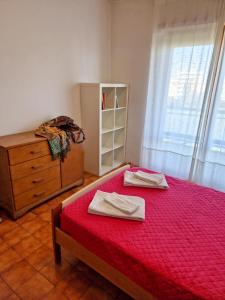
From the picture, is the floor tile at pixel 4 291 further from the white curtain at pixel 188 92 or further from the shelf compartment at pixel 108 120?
the white curtain at pixel 188 92

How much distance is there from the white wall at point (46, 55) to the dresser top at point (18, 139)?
0.13 meters

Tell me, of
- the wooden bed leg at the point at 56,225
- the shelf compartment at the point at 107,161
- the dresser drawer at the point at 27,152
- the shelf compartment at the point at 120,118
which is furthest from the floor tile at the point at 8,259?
the shelf compartment at the point at 120,118

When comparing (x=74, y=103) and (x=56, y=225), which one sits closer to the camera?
(x=56, y=225)

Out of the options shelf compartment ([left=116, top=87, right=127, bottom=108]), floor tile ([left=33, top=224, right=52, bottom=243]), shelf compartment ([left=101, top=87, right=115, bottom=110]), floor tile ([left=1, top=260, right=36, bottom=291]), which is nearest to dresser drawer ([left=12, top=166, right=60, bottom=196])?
floor tile ([left=33, top=224, right=52, bottom=243])

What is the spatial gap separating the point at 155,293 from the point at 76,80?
2728 millimetres

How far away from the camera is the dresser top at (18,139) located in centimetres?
193

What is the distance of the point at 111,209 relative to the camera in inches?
58.6

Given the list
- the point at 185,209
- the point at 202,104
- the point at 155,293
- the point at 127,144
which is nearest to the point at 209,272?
the point at 155,293

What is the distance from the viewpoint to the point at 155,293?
42.1 inches

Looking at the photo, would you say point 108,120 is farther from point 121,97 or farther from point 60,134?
point 60,134

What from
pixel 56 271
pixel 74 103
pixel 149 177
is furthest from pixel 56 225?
pixel 74 103

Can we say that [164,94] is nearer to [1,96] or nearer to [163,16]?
[163,16]

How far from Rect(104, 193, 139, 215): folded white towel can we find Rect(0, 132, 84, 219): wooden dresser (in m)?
1.00

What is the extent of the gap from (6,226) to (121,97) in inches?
99.2
